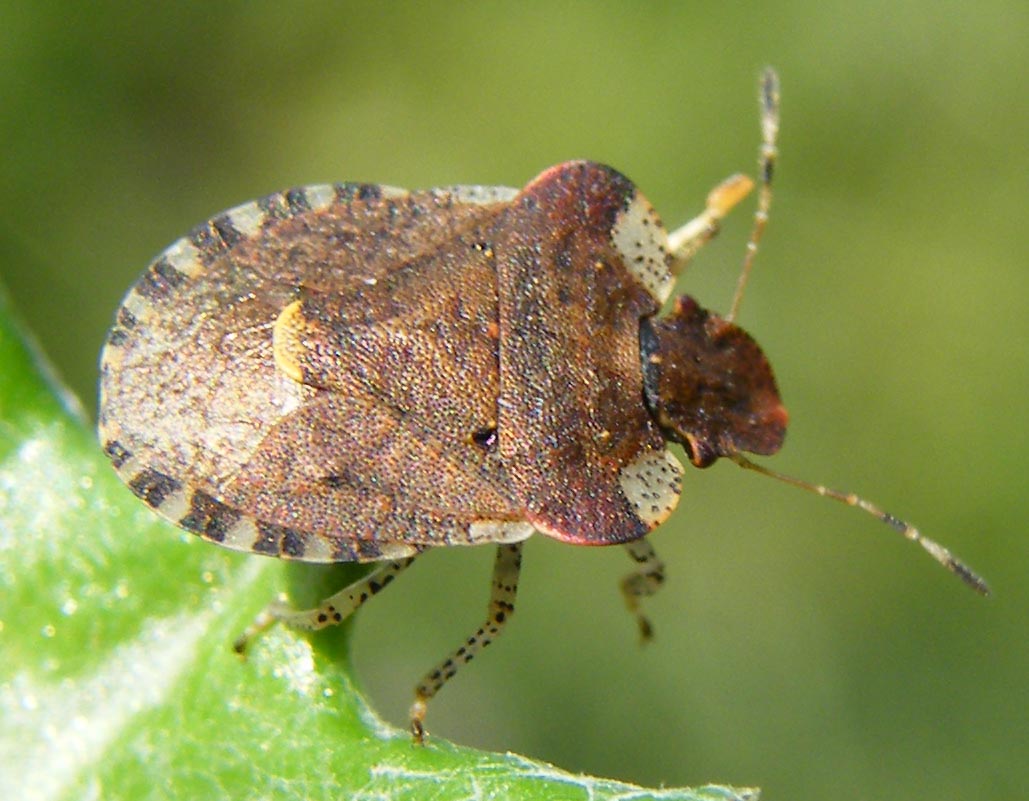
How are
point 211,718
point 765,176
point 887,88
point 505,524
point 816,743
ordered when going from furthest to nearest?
point 887,88 → point 816,743 → point 765,176 → point 505,524 → point 211,718

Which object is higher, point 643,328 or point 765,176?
point 765,176

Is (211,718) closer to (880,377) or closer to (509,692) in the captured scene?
(509,692)

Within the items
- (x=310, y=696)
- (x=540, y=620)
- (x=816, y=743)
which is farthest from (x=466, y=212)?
(x=816, y=743)

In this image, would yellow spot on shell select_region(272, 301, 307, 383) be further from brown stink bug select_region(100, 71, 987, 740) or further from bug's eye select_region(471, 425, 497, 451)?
bug's eye select_region(471, 425, 497, 451)

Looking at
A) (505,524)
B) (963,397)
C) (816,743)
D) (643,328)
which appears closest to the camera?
(505,524)

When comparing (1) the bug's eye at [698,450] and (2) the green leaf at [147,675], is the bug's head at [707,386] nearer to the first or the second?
(1) the bug's eye at [698,450]

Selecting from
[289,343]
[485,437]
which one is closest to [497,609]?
[485,437]

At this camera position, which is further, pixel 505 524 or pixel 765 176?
pixel 765 176
